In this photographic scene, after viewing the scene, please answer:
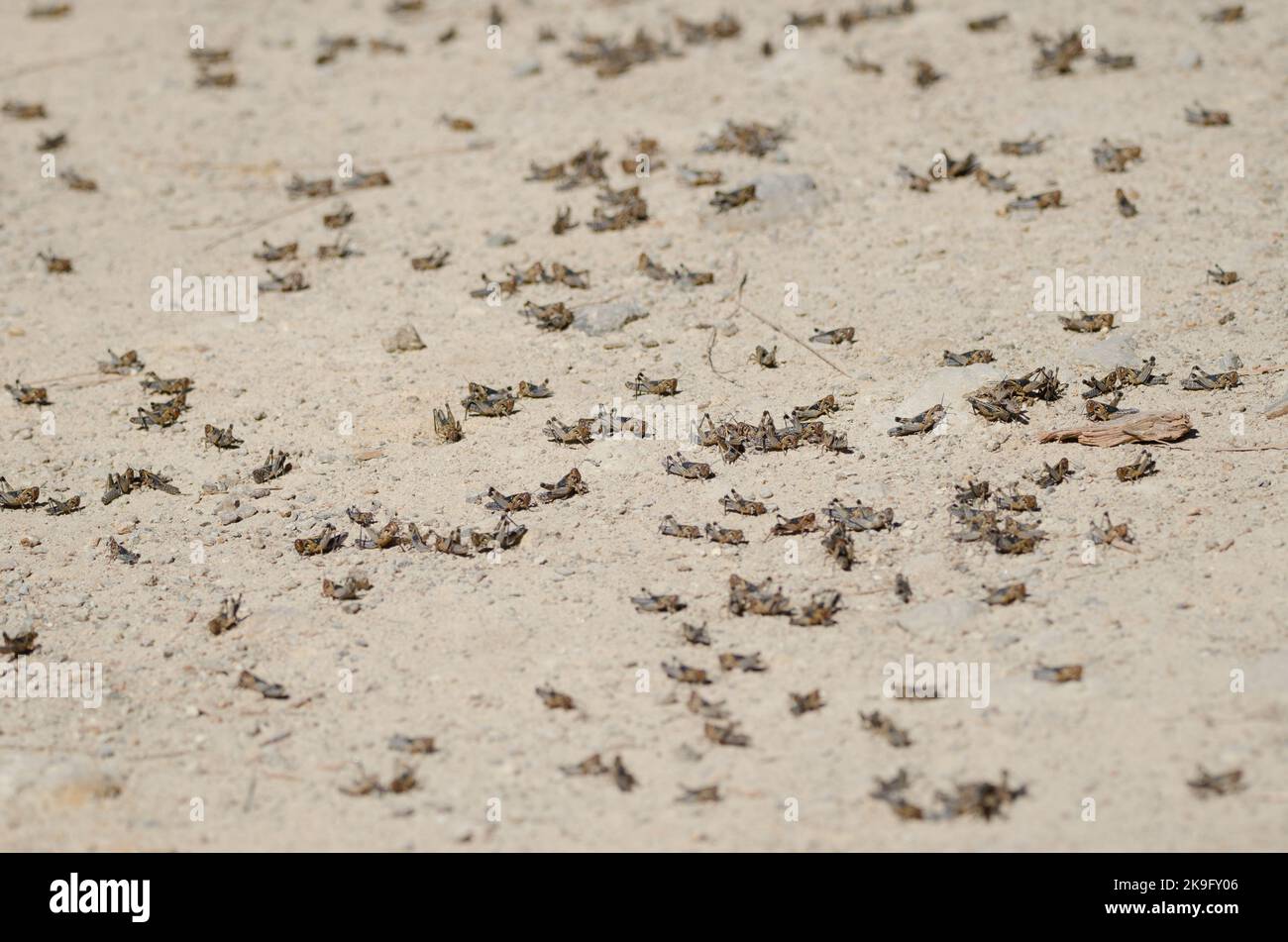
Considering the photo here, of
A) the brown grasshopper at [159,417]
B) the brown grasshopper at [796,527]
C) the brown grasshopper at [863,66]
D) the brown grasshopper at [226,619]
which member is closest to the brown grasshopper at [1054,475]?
the brown grasshopper at [796,527]

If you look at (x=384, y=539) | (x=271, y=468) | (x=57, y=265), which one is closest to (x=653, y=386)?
(x=384, y=539)

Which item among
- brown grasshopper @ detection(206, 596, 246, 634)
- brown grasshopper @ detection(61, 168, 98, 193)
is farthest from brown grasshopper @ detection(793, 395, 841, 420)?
brown grasshopper @ detection(61, 168, 98, 193)

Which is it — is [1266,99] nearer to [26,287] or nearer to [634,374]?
[634,374]

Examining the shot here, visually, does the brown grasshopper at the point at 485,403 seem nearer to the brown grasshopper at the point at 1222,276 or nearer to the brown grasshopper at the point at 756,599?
the brown grasshopper at the point at 756,599

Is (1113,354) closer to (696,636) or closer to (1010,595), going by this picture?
(1010,595)

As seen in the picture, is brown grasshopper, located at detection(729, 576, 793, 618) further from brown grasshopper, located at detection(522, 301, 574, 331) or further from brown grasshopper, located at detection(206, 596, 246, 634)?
brown grasshopper, located at detection(522, 301, 574, 331)
